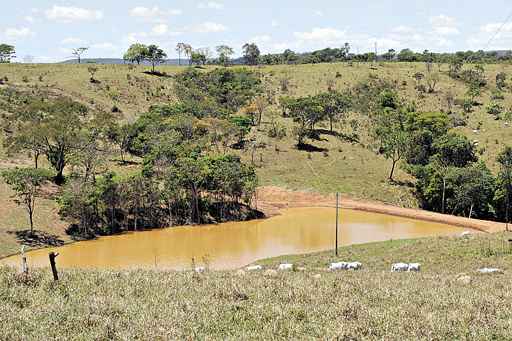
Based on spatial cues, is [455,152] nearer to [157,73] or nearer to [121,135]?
[121,135]

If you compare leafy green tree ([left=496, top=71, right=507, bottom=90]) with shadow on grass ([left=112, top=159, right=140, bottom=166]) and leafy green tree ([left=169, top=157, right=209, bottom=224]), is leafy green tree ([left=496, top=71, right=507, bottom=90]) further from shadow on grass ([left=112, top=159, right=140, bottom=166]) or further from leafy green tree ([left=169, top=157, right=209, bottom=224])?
shadow on grass ([left=112, top=159, right=140, bottom=166])

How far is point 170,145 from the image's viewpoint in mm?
64875

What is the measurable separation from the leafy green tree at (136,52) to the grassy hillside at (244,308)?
112m

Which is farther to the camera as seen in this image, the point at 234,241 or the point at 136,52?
the point at 136,52

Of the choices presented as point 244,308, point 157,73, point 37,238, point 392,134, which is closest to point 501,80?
point 392,134

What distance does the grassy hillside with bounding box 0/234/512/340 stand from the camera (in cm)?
1164

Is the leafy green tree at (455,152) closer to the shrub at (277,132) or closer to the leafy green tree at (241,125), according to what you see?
the shrub at (277,132)

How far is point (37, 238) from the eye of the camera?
155ft

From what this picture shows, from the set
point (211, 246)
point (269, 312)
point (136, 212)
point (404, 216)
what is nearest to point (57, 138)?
point (136, 212)

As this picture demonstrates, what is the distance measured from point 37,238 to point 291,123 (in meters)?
52.9

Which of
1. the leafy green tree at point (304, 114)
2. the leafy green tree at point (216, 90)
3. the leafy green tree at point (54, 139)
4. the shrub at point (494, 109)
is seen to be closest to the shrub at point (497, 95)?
the shrub at point (494, 109)

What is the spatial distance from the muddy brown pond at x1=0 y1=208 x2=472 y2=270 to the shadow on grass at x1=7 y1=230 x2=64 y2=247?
1.09 metres

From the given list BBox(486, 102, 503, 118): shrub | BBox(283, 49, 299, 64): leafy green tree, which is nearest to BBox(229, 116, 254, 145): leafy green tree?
BBox(486, 102, 503, 118): shrub

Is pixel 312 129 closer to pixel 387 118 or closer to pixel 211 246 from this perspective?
pixel 387 118
